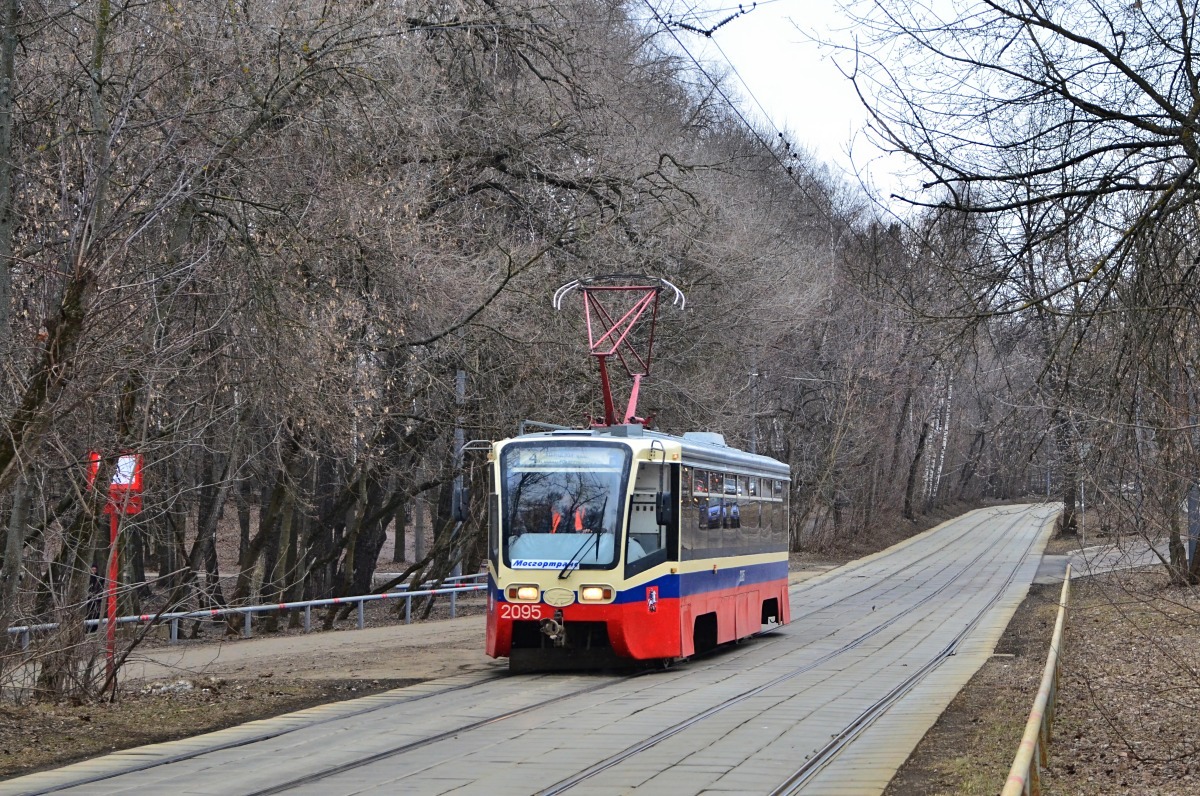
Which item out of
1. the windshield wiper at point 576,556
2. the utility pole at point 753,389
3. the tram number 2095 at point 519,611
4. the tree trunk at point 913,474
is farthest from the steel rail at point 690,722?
the tree trunk at point 913,474

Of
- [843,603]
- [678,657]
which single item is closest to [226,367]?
[678,657]

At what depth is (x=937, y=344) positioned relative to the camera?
10805mm

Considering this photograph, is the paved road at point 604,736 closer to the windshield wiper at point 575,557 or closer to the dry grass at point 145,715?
the dry grass at point 145,715

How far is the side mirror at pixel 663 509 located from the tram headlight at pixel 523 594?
5.57 feet

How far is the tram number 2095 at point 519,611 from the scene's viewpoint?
17031 millimetres

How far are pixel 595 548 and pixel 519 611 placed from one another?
1191 mm

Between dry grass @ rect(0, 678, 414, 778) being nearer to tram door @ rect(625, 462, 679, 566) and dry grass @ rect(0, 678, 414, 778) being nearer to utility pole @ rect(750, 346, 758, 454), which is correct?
tram door @ rect(625, 462, 679, 566)

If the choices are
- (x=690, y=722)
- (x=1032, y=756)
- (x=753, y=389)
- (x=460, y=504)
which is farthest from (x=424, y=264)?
(x=753, y=389)

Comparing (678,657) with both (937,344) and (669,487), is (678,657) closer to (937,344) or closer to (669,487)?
(669,487)

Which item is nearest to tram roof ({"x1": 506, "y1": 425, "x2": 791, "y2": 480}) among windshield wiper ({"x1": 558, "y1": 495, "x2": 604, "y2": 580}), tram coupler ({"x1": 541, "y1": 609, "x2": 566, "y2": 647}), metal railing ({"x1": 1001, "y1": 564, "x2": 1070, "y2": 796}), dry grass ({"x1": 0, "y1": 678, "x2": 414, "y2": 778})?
windshield wiper ({"x1": 558, "y1": 495, "x2": 604, "y2": 580})

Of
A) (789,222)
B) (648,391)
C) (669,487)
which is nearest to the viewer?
(669,487)

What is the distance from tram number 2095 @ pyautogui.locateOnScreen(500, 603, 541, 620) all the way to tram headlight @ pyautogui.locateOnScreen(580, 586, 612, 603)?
0.57m

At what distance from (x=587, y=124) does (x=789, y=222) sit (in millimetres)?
30064

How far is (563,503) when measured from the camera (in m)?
17.5
